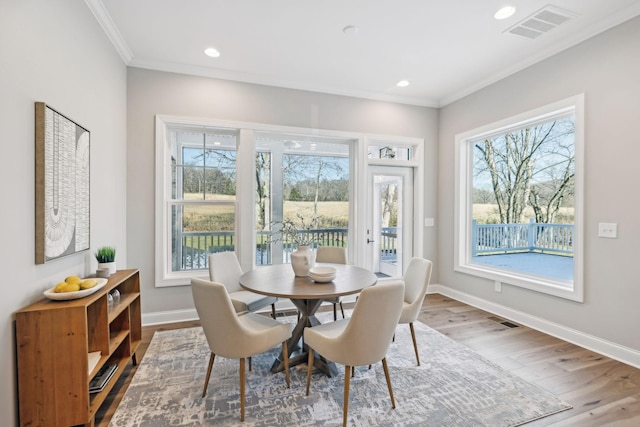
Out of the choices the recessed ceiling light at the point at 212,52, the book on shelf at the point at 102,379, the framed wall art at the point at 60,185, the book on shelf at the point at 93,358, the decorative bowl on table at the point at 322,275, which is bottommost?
the book on shelf at the point at 102,379

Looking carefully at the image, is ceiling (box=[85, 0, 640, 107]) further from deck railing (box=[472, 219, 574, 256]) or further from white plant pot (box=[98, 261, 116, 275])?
white plant pot (box=[98, 261, 116, 275])

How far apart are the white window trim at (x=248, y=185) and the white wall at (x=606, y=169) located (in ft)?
5.58

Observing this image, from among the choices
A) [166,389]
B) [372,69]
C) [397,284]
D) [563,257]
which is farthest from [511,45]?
[166,389]

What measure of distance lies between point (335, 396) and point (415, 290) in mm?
1069

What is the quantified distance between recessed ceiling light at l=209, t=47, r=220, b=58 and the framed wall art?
1.49m

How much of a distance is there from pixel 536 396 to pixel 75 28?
4218 mm

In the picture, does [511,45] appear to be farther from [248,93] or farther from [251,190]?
[251,190]

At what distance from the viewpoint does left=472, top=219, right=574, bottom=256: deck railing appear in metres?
3.29

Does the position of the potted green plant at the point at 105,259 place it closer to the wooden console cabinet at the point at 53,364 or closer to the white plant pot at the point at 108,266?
the white plant pot at the point at 108,266

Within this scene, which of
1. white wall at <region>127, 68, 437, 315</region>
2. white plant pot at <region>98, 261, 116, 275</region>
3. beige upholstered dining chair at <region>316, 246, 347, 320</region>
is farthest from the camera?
beige upholstered dining chair at <region>316, 246, 347, 320</region>

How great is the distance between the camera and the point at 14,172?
161cm

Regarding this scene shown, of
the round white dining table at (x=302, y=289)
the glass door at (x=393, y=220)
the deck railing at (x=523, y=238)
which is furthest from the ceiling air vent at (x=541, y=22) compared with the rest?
the round white dining table at (x=302, y=289)

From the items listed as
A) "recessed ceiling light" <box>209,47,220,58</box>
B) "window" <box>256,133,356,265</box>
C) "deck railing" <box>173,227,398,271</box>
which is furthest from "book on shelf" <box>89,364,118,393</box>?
"recessed ceiling light" <box>209,47,220,58</box>

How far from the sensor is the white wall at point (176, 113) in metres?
3.38
